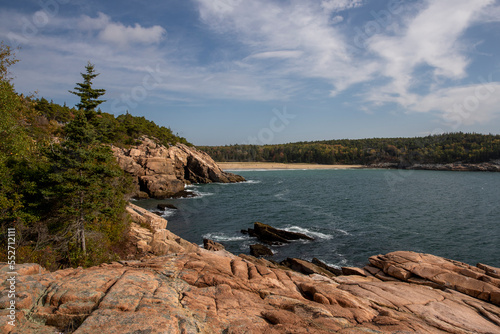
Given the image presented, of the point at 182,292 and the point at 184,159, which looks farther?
the point at 184,159

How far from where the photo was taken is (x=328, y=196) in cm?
5794

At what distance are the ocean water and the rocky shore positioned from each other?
10.5 meters

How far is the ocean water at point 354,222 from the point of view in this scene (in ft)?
86.0

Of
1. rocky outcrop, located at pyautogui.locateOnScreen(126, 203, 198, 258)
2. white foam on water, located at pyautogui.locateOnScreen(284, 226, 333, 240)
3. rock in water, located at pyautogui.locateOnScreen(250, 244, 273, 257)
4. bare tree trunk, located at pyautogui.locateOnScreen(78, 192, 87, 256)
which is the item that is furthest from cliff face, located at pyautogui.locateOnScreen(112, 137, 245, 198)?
rock in water, located at pyautogui.locateOnScreen(250, 244, 273, 257)

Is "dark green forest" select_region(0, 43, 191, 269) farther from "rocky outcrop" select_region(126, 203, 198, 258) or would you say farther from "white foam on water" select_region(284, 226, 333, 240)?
"white foam on water" select_region(284, 226, 333, 240)

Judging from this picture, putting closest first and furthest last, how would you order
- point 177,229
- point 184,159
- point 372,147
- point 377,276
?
point 377,276 → point 177,229 → point 184,159 → point 372,147

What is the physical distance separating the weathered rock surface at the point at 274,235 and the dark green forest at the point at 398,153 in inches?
5553

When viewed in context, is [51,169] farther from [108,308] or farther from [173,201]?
[173,201]

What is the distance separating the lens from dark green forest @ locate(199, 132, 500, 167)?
13612 cm

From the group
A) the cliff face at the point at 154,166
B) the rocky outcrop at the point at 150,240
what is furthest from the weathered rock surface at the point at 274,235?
the cliff face at the point at 154,166

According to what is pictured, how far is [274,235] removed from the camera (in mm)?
29594

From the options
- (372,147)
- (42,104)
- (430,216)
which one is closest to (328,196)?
(430,216)

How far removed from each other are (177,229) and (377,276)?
23.9 metres

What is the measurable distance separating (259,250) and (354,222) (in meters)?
17.1
